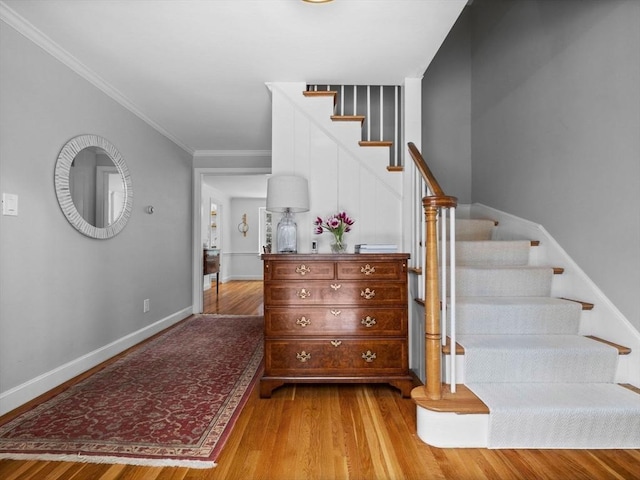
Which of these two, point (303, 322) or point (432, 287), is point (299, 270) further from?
point (432, 287)

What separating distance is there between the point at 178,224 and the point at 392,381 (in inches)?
134

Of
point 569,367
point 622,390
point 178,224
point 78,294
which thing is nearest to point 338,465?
point 569,367

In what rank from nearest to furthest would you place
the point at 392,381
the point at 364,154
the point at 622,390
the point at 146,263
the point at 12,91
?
1. the point at 622,390
2. the point at 12,91
3. the point at 392,381
4. the point at 364,154
5. the point at 146,263

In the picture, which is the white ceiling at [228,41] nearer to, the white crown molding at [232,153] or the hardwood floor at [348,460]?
the white crown molding at [232,153]

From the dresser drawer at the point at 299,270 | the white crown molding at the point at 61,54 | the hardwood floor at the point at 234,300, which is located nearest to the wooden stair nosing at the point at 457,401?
the dresser drawer at the point at 299,270

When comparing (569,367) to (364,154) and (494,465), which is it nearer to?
(494,465)

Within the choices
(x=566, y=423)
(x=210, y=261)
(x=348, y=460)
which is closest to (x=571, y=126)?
(x=566, y=423)

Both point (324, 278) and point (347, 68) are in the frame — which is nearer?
point (324, 278)

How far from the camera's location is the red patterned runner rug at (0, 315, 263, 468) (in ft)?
5.34

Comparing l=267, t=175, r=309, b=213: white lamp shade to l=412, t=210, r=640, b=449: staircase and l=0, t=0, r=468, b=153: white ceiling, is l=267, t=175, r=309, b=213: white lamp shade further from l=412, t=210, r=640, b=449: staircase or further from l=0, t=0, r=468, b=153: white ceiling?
l=412, t=210, r=640, b=449: staircase

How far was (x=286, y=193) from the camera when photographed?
2.35 metres

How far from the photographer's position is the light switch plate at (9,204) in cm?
201

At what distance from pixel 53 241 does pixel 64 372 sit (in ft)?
3.02

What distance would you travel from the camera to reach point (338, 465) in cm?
153
